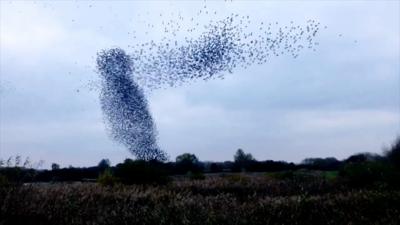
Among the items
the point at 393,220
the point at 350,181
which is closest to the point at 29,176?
the point at 393,220

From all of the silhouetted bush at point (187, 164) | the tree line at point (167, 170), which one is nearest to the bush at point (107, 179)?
the tree line at point (167, 170)

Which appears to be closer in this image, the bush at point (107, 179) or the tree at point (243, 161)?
the bush at point (107, 179)

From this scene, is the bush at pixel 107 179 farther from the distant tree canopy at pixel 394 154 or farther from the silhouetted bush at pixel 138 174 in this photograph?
the distant tree canopy at pixel 394 154

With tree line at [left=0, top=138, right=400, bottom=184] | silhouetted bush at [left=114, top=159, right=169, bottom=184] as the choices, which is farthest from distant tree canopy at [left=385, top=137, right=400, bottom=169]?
silhouetted bush at [left=114, top=159, right=169, bottom=184]

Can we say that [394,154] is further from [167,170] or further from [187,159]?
[187,159]

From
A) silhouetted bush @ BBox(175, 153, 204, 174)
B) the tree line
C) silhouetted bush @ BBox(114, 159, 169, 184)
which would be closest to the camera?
the tree line

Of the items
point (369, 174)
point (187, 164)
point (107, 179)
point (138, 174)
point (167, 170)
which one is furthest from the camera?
point (187, 164)

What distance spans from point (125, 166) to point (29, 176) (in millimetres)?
19040

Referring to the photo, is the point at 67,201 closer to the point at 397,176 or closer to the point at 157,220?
the point at 157,220

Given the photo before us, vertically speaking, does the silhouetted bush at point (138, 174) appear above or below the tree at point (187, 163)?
below

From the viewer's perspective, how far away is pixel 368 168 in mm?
30703

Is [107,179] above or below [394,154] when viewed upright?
below

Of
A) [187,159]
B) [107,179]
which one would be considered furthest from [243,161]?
[107,179]

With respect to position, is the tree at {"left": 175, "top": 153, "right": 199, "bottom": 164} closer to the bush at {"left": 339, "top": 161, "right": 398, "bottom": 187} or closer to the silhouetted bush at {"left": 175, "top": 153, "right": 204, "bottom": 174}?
the silhouetted bush at {"left": 175, "top": 153, "right": 204, "bottom": 174}
